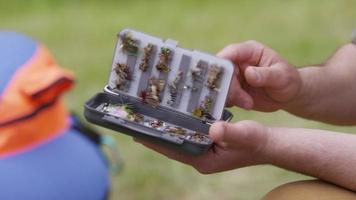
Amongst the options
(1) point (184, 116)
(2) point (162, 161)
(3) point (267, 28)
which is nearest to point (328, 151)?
(1) point (184, 116)

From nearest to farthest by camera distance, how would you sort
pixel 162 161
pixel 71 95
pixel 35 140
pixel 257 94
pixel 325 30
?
pixel 257 94
pixel 35 140
pixel 162 161
pixel 71 95
pixel 325 30

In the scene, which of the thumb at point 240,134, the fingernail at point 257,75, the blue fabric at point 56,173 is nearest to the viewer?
the thumb at point 240,134

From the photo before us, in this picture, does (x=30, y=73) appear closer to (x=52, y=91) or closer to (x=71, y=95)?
(x=52, y=91)

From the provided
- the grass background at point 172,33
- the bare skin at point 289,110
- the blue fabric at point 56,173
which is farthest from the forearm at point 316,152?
the grass background at point 172,33

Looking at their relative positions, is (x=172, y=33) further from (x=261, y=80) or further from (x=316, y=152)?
(x=316, y=152)

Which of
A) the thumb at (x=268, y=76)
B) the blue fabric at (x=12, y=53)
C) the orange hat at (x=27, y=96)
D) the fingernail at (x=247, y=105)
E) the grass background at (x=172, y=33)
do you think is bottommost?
the grass background at (x=172, y=33)

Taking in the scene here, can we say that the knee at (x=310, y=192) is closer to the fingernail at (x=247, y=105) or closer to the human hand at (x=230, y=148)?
the human hand at (x=230, y=148)

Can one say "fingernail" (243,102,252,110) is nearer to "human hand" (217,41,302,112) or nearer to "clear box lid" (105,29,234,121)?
"human hand" (217,41,302,112)
